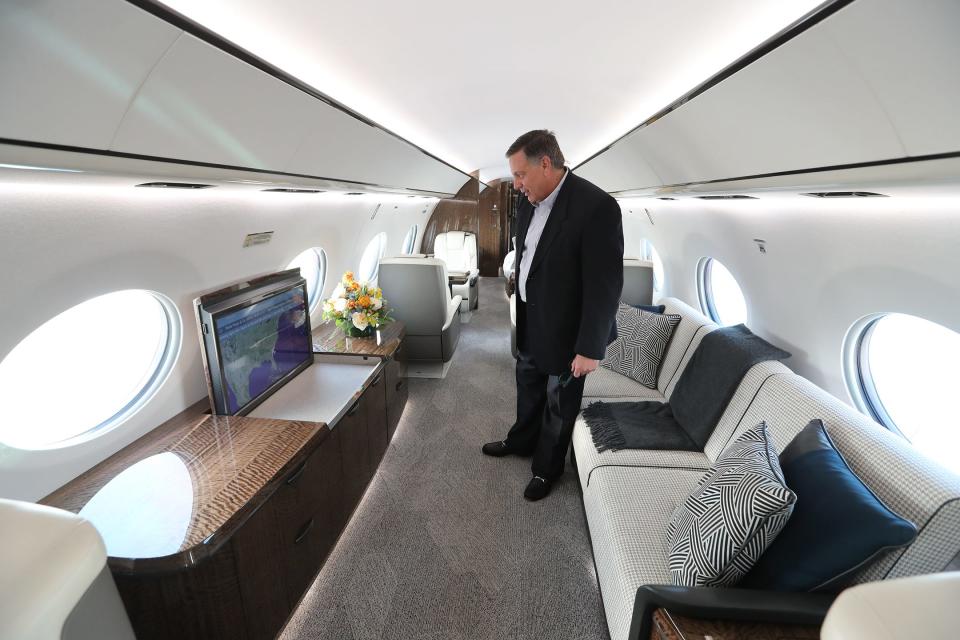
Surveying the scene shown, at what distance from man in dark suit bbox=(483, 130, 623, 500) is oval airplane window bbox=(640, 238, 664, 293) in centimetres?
325

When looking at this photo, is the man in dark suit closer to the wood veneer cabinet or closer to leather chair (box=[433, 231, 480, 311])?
the wood veneer cabinet

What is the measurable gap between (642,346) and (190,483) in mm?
3225

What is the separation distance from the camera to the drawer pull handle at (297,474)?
6.10 ft

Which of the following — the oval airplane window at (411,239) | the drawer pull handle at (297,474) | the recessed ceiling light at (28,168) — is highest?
the recessed ceiling light at (28,168)

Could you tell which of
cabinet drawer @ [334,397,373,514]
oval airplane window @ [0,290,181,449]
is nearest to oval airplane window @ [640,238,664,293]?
cabinet drawer @ [334,397,373,514]

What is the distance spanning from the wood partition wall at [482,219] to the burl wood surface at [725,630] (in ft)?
28.6

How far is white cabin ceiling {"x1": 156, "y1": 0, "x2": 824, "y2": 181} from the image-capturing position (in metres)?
1.50

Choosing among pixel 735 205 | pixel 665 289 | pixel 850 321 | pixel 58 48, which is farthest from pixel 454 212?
pixel 58 48

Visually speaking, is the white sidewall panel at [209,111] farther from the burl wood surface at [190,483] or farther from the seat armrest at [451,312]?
the seat armrest at [451,312]

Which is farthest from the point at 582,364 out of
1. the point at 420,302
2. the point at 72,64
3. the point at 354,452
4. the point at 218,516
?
the point at 420,302

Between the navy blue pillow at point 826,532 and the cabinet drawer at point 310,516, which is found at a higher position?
the navy blue pillow at point 826,532

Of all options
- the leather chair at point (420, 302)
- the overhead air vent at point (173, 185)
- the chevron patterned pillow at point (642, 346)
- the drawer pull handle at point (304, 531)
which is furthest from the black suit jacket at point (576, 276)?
the leather chair at point (420, 302)

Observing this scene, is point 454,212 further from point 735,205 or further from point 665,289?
point 735,205

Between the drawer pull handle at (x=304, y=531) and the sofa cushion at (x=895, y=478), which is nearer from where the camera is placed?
the sofa cushion at (x=895, y=478)
